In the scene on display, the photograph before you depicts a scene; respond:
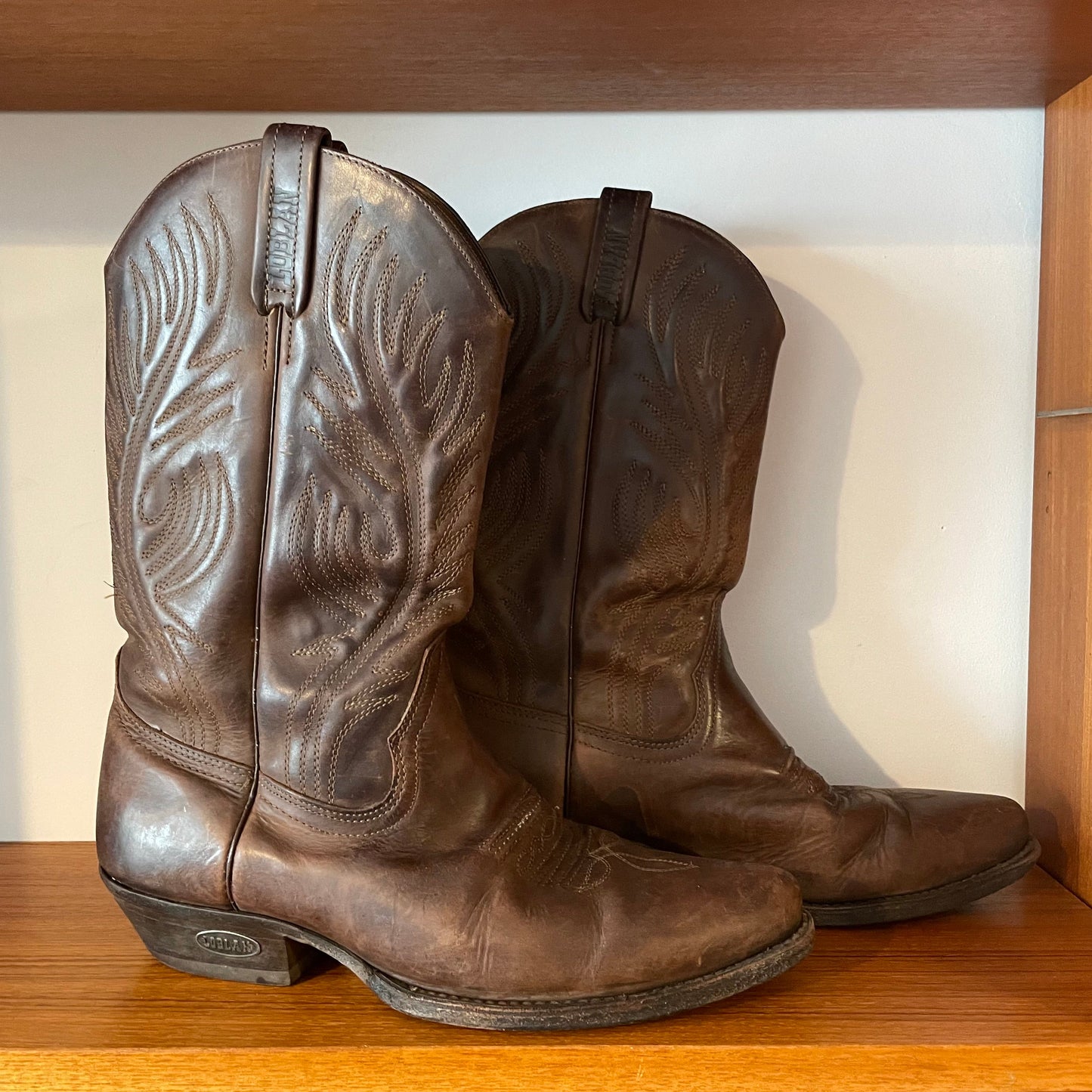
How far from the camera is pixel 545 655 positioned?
1.08m

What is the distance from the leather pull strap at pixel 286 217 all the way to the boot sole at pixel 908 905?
0.72m

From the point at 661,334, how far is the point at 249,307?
41 cm

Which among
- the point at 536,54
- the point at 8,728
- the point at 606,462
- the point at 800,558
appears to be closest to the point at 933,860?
the point at 800,558

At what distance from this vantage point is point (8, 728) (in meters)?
1.29

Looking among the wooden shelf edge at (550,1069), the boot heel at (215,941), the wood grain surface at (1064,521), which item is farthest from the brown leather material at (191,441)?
the wood grain surface at (1064,521)

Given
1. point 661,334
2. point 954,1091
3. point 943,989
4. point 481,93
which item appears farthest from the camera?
point 481,93

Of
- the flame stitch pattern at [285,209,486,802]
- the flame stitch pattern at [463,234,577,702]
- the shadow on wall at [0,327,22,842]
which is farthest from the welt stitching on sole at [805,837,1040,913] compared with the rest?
the shadow on wall at [0,327,22,842]

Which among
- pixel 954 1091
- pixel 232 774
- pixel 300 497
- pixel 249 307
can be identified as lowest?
A: pixel 954 1091

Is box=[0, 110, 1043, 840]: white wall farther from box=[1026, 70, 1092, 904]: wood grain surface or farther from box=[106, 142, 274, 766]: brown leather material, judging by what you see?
box=[106, 142, 274, 766]: brown leather material

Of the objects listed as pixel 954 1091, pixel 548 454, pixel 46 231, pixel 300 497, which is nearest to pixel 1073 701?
pixel 954 1091

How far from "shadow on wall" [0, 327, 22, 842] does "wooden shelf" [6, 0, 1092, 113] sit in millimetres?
552

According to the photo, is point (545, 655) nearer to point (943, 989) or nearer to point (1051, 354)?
point (943, 989)

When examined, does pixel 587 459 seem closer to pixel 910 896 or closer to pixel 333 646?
pixel 333 646

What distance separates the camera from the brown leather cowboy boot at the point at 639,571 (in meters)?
1.06
